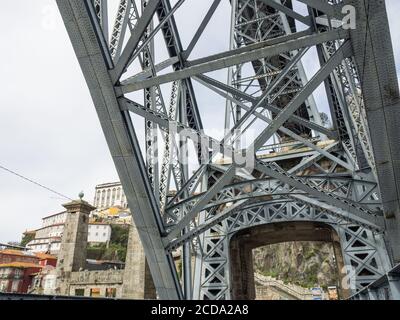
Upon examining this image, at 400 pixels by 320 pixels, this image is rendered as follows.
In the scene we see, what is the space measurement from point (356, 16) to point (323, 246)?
147ft

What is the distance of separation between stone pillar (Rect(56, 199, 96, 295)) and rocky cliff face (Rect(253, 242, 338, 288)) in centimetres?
2704

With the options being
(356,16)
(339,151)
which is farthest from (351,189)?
(356,16)

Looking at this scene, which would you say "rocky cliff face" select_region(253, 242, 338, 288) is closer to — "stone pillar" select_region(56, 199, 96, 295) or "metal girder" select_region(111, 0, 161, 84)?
"stone pillar" select_region(56, 199, 96, 295)

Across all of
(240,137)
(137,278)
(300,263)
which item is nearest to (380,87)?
(240,137)

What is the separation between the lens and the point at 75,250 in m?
23.5

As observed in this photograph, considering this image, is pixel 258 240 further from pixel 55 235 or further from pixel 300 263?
pixel 55 235

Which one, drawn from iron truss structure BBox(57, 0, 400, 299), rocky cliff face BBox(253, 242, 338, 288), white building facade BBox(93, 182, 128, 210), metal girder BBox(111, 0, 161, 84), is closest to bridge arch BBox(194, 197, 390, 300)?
iron truss structure BBox(57, 0, 400, 299)

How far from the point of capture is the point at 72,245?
77.1 ft

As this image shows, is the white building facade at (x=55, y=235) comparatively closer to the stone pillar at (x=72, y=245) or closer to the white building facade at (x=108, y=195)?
the white building facade at (x=108, y=195)

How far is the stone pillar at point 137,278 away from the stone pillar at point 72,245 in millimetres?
7835

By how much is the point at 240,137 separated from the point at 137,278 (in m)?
12.4

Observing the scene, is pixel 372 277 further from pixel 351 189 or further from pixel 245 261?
pixel 245 261

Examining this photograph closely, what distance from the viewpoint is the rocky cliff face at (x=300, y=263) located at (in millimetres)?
41688

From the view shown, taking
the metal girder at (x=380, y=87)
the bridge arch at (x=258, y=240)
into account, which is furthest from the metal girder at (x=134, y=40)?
the bridge arch at (x=258, y=240)
